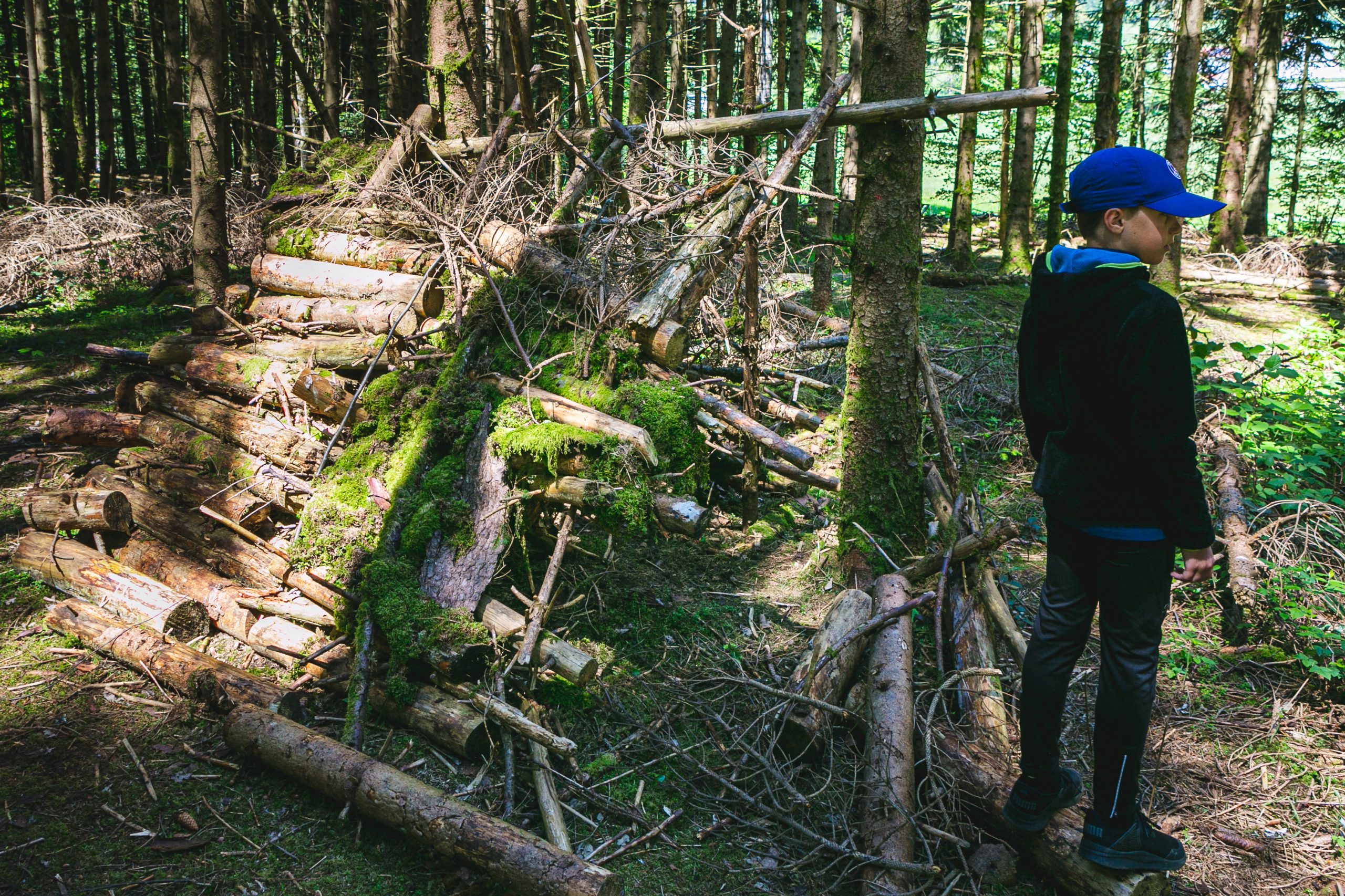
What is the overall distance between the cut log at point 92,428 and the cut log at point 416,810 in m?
3.87

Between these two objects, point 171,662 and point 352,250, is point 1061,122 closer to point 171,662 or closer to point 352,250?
point 352,250

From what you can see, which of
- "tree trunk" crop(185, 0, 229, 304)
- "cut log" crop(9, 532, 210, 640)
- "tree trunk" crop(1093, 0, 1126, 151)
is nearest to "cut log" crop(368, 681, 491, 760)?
"cut log" crop(9, 532, 210, 640)

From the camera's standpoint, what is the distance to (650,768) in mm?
3953

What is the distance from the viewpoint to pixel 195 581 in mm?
5121

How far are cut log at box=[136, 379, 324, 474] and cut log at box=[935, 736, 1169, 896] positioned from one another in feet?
14.9

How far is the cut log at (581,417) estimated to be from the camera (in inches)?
176

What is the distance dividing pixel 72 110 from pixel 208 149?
11.6 metres

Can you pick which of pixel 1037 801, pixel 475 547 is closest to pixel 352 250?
pixel 475 547

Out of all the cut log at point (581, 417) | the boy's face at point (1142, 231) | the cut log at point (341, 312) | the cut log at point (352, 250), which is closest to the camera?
the boy's face at point (1142, 231)

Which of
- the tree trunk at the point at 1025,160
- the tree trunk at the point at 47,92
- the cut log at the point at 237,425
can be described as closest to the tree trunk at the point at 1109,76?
the tree trunk at the point at 1025,160

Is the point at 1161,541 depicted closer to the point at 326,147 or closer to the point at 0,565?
the point at 0,565

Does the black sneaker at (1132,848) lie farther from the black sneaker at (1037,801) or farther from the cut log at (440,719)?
the cut log at (440,719)

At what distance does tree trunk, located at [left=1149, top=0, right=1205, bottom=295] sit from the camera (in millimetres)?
10102

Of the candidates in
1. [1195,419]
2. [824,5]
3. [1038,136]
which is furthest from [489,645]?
[1038,136]
